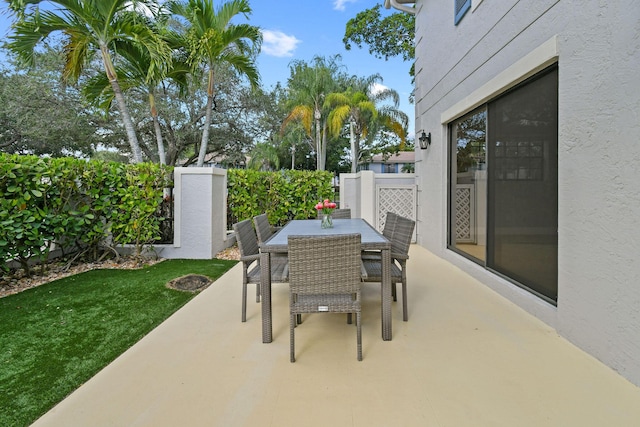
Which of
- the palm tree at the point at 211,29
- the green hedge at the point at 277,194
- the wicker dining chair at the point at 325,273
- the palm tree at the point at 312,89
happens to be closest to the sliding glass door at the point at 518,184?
the wicker dining chair at the point at 325,273

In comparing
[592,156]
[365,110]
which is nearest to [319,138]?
[365,110]

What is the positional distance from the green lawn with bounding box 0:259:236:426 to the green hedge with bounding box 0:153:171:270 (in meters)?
0.64

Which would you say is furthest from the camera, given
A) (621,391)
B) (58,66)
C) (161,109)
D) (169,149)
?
(169,149)

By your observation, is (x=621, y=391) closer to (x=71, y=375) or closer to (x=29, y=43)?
(x=71, y=375)

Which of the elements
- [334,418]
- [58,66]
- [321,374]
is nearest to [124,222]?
[321,374]

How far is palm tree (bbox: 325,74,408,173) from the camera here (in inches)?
627

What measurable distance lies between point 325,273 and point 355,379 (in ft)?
2.39

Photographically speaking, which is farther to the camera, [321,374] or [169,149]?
[169,149]

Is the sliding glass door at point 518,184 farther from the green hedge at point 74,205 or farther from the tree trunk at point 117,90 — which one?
the tree trunk at point 117,90

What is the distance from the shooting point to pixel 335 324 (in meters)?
3.22

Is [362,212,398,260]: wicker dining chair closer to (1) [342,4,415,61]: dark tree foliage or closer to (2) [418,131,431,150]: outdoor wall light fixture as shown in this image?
(2) [418,131,431,150]: outdoor wall light fixture

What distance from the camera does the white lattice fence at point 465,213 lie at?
17.1ft

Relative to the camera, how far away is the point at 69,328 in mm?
3133

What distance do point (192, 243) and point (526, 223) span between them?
206 inches
